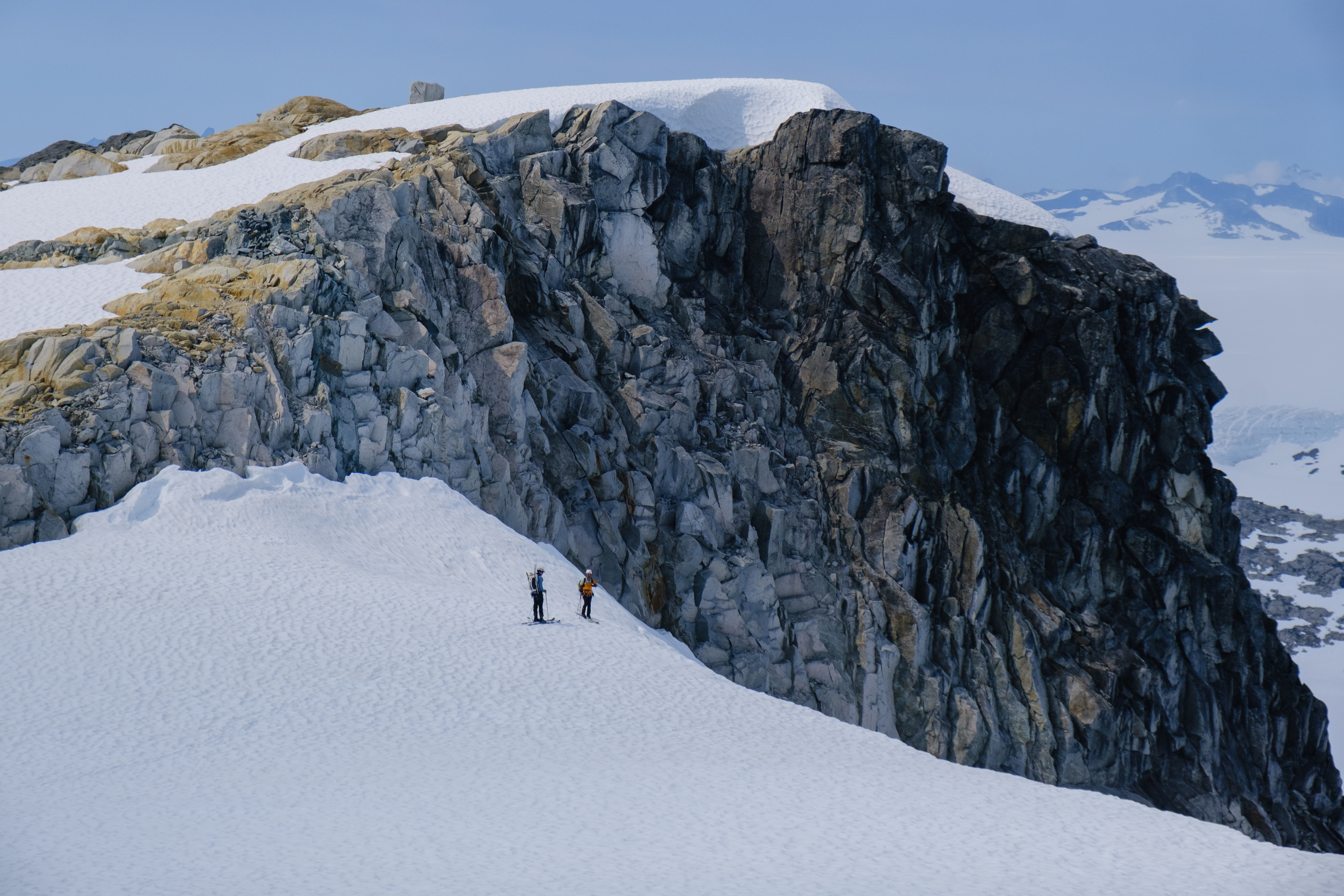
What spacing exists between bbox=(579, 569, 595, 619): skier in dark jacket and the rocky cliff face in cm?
680

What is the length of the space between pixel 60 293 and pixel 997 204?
128 ft

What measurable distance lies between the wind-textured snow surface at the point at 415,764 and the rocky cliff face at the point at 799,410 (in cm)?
615

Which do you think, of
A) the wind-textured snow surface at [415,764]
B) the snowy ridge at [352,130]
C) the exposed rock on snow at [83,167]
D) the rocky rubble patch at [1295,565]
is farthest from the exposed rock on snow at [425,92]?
the rocky rubble patch at [1295,565]

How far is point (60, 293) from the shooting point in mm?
32594

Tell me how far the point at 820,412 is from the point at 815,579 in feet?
24.7

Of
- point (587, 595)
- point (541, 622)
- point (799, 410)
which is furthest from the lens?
point (799, 410)

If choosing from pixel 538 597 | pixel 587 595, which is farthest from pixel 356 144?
pixel 538 597

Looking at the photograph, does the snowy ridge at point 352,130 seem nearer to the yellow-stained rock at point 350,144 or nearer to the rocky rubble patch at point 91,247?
the yellow-stained rock at point 350,144

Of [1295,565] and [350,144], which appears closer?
[350,144]

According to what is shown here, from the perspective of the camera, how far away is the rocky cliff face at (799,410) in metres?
32.8

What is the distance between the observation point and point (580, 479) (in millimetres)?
36969

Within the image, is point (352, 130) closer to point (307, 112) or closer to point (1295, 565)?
point (307, 112)

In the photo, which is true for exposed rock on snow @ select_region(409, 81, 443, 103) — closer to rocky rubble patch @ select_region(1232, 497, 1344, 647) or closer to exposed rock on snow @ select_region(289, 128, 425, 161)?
exposed rock on snow @ select_region(289, 128, 425, 161)

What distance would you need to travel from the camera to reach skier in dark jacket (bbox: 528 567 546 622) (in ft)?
85.2
